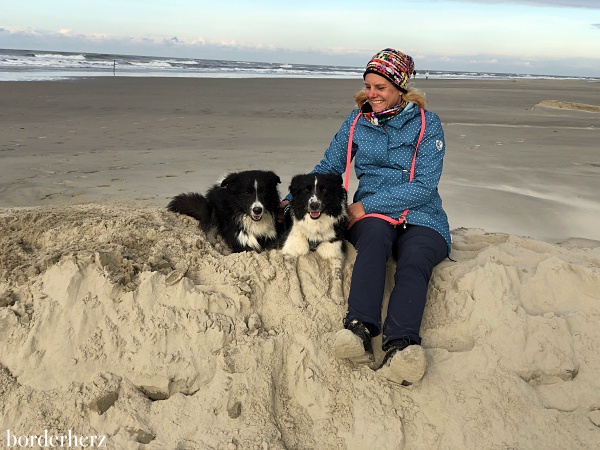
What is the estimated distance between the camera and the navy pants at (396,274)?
9.96ft

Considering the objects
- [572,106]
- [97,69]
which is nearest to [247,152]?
[572,106]

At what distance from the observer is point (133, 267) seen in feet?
10.9

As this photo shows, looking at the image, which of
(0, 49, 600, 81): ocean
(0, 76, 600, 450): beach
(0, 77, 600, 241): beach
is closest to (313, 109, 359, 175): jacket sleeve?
(0, 76, 600, 450): beach

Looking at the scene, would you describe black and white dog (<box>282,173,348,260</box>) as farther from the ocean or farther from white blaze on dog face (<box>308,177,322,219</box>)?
the ocean

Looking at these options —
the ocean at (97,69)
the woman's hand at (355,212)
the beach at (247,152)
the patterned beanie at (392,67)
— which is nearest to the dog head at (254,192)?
the woman's hand at (355,212)

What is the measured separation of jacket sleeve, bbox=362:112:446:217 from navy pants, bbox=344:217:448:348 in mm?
138

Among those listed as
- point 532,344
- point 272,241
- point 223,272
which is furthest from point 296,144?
point 532,344

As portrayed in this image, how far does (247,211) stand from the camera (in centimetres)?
417

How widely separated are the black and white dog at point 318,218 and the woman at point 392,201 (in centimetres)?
13

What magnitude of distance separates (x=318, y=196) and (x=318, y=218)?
0.55 feet

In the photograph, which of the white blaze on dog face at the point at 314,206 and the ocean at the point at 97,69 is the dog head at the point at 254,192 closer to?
the white blaze on dog face at the point at 314,206

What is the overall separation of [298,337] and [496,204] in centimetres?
387

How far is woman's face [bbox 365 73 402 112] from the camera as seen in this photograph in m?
3.70

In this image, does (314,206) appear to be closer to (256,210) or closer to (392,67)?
(256,210)
